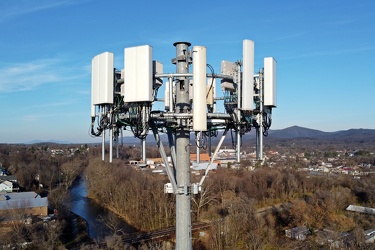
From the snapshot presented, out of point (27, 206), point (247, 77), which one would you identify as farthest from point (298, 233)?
point (247, 77)

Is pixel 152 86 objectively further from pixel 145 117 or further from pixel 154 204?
pixel 154 204

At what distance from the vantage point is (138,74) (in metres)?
5.96

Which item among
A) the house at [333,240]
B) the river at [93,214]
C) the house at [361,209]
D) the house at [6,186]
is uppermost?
the house at [6,186]

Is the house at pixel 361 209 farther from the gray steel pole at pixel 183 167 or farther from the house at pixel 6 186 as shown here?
the house at pixel 6 186

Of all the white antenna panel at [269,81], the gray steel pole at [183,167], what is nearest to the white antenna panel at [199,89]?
the gray steel pole at [183,167]

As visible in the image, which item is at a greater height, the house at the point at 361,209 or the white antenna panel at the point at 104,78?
the white antenna panel at the point at 104,78

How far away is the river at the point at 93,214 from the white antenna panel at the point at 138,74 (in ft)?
70.4

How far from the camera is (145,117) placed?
20.3ft

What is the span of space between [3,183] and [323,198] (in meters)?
36.8

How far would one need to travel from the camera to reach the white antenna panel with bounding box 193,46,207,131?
5918 millimetres

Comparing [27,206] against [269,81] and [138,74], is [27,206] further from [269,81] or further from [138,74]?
[269,81]

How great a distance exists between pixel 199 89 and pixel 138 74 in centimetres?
104

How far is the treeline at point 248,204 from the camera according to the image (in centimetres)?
2385

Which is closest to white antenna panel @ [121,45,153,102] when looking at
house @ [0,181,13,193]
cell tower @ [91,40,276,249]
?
cell tower @ [91,40,276,249]
